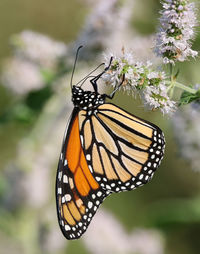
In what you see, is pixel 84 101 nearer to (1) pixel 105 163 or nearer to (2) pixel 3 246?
(1) pixel 105 163

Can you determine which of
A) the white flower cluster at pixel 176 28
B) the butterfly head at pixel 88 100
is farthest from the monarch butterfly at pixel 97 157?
the white flower cluster at pixel 176 28

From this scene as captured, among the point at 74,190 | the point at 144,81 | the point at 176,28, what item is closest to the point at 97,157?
the point at 74,190

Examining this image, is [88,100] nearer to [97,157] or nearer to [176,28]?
[97,157]

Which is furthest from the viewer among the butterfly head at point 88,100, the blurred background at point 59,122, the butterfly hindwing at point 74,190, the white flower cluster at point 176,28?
the blurred background at point 59,122

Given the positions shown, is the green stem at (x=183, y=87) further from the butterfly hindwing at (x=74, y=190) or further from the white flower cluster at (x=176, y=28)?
the butterfly hindwing at (x=74, y=190)

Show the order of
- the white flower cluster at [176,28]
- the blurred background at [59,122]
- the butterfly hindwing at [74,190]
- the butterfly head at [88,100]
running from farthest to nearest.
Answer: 1. the blurred background at [59,122]
2. the butterfly head at [88,100]
3. the butterfly hindwing at [74,190]
4. the white flower cluster at [176,28]

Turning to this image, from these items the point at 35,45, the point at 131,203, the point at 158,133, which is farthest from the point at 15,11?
the point at 158,133

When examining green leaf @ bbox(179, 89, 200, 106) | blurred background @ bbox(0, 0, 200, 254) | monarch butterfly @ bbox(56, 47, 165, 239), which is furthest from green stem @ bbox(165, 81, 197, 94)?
blurred background @ bbox(0, 0, 200, 254)

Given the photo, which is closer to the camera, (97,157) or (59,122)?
(97,157)
